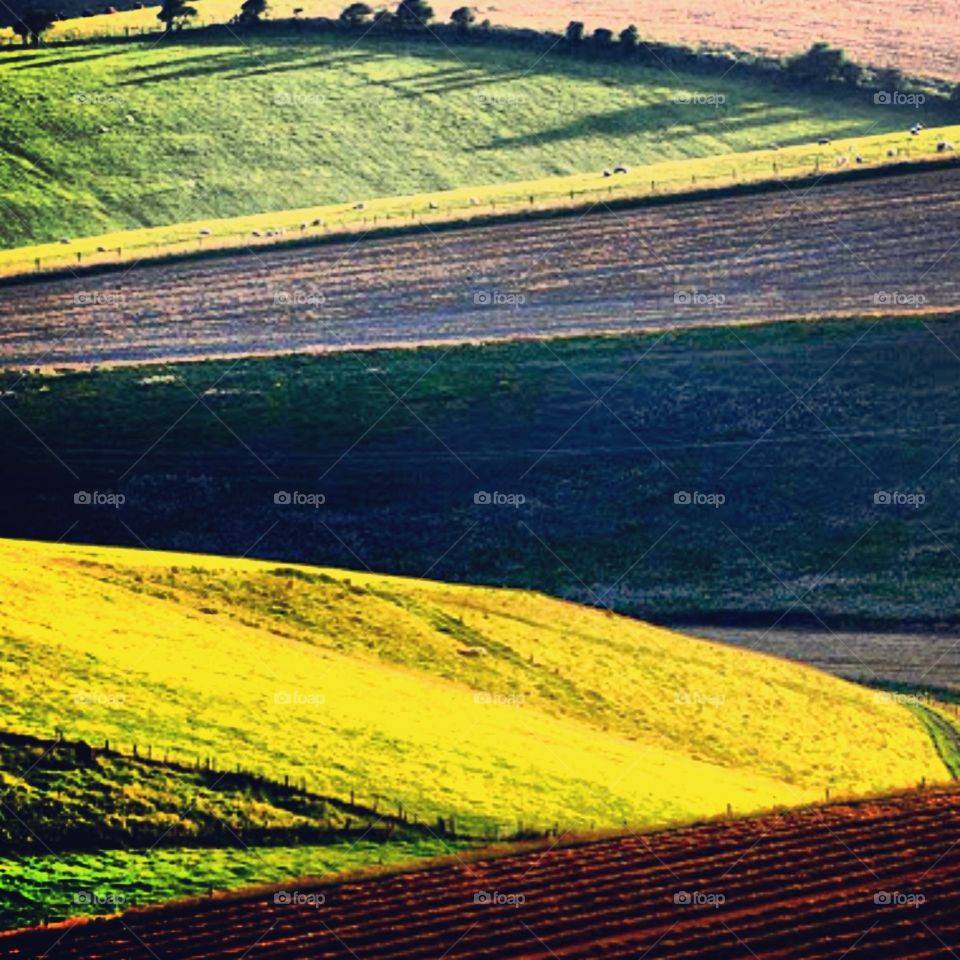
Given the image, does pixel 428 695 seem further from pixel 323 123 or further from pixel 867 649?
pixel 323 123

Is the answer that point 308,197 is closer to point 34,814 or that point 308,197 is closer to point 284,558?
point 284,558

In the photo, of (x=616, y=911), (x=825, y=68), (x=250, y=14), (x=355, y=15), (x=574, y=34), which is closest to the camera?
(x=616, y=911)

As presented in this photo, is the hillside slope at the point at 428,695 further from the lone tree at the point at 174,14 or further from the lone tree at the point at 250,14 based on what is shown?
the lone tree at the point at 174,14

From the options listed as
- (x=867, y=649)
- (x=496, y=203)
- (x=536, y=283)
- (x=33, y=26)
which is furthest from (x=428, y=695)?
(x=33, y=26)

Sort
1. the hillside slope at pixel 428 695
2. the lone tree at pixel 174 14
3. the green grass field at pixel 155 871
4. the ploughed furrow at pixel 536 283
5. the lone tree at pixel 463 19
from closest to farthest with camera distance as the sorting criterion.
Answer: the green grass field at pixel 155 871, the hillside slope at pixel 428 695, the ploughed furrow at pixel 536 283, the lone tree at pixel 463 19, the lone tree at pixel 174 14

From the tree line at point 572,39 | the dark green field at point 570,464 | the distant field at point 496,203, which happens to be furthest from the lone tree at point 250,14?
the dark green field at point 570,464

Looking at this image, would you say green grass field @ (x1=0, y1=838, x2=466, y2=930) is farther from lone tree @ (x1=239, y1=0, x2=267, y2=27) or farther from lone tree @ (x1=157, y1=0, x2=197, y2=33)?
lone tree @ (x1=157, y1=0, x2=197, y2=33)

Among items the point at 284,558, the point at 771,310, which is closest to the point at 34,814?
the point at 284,558
